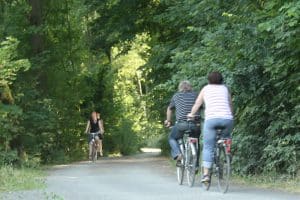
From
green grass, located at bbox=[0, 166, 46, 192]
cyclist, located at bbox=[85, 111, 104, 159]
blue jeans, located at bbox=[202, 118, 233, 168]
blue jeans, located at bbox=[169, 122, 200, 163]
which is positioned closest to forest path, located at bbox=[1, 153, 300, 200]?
green grass, located at bbox=[0, 166, 46, 192]

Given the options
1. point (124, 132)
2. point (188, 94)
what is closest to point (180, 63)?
point (188, 94)

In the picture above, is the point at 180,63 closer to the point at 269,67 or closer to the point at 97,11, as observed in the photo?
the point at 269,67

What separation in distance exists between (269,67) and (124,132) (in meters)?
25.4

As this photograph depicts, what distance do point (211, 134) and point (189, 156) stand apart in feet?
5.30

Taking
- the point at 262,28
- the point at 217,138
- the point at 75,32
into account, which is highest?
the point at 75,32

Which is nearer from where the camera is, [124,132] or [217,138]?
[217,138]

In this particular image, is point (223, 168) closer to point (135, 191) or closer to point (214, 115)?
point (214, 115)

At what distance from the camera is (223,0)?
52.2 feet

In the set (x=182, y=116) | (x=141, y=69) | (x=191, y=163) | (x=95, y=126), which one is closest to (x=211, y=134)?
(x=191, y=163)

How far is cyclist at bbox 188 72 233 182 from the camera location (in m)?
10.7

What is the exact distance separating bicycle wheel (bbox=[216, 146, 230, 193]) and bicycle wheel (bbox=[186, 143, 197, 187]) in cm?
90

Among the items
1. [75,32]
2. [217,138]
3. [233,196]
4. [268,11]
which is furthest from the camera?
[75,32]

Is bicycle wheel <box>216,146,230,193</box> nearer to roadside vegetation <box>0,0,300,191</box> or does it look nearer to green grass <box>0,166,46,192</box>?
roadside vegetation <box>0,0,300,191</box>

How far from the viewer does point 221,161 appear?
1102cm
